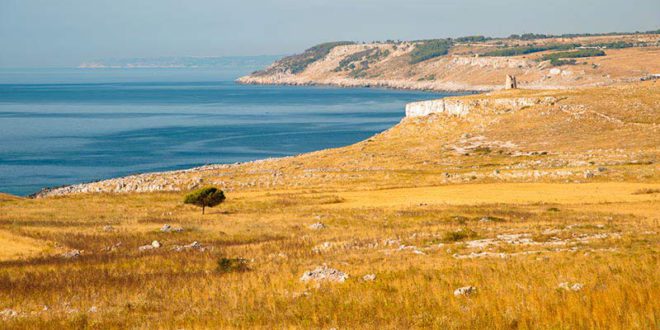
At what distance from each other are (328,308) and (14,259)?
55.4ft

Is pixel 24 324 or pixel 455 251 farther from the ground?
pixel 24 324

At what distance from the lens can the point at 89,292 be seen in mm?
20422

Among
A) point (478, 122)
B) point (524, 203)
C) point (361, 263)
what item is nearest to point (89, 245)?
point (361, 263)

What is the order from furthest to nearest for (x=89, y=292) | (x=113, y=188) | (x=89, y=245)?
1. (x=113, y=188)
2. (x=89, y=245)
3. (x=89, y=292)

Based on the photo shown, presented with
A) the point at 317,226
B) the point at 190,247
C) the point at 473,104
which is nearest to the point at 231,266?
the point at 190,247

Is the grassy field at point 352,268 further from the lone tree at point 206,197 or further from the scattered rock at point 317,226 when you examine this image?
the lone tree at point 206,197

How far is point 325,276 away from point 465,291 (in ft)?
15.3

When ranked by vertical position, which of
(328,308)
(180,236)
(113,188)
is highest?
(328,308)

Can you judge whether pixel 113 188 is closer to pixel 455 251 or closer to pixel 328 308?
pixel 455 251

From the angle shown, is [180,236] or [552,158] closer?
[180,236]

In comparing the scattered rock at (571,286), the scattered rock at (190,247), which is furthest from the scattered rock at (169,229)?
the scattered rock at (571,286)

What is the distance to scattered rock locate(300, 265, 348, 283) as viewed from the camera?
67.1 ft

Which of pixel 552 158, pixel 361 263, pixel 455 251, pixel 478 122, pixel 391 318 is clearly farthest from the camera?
pixel 478 122

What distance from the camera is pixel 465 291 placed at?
57.4 ft
